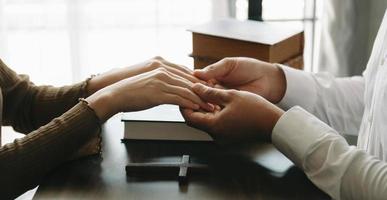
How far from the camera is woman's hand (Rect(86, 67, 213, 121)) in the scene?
1.05 m

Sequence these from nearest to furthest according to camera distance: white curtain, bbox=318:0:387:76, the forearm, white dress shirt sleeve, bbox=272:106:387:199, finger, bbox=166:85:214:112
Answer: white dress shirt sleeve, bbox=272:106:387:199 < the forearm < finger, bbox=166:85:214:112 < white curtain, bbox=318:0:387:76

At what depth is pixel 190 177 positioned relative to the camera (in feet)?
3.11

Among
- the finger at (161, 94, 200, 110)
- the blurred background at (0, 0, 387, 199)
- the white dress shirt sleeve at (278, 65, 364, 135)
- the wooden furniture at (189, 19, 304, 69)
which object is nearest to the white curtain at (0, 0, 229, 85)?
the blurred background at (0, 0, 387, 199)

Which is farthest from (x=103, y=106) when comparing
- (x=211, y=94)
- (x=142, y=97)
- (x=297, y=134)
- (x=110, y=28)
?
(x=110, y=28)

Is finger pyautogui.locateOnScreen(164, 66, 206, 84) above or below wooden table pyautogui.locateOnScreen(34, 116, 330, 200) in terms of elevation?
above

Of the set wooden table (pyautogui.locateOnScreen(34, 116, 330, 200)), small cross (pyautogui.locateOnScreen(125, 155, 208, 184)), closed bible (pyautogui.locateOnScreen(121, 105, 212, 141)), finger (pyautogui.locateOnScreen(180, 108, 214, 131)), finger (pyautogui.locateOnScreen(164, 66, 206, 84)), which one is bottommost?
wooden table (pyautogui.locateOnScreen(34, 116, 330, 200))

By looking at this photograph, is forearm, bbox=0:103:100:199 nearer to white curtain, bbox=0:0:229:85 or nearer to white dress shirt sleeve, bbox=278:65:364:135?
white dress shirt sleeve, bbox=278:65:364:135

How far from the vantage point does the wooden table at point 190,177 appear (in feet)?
2.94

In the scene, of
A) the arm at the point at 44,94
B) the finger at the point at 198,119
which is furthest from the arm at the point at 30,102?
the finger at the point at 198,119

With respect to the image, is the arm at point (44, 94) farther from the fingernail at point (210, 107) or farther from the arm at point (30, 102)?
the fingernail at point (210, 107)

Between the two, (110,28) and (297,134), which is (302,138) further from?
(110,28)

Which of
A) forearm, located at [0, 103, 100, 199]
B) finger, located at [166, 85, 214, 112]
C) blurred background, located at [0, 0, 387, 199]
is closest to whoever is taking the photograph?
forearm, located at [0, 103, 100, 199]

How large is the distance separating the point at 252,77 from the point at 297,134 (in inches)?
12.7

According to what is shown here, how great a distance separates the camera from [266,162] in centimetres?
102
